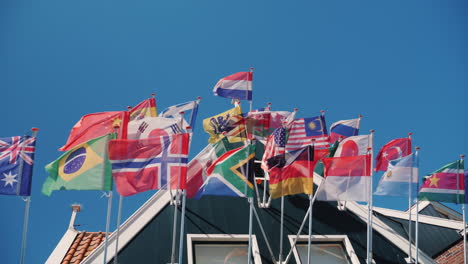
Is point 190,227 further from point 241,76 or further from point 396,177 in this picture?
point 241,76

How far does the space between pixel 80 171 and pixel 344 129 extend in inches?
519

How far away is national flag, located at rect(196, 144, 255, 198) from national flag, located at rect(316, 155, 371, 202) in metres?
2.73

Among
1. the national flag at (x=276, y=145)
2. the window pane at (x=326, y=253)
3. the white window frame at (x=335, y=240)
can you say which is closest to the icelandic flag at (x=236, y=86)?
the national flag at (x=276, y=145)

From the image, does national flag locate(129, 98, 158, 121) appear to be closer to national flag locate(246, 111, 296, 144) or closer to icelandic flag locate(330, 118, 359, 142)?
national flag locate(246, 111, 296, 144)

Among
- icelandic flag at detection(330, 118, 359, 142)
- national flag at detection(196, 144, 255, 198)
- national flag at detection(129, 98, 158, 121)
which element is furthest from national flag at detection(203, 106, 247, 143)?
icelandic flag at detection(330, 118, 359, 142)

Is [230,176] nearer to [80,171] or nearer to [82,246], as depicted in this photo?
[80,171]

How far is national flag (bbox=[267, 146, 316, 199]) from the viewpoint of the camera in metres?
18.7

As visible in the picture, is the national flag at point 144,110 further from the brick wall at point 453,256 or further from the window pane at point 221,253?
the brick wall at point 453,256

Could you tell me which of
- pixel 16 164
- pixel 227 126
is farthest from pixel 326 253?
pixel 16 164

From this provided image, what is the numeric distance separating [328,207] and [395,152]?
417 cm

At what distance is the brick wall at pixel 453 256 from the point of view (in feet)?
83.3

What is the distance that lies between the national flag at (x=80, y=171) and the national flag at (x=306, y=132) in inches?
329

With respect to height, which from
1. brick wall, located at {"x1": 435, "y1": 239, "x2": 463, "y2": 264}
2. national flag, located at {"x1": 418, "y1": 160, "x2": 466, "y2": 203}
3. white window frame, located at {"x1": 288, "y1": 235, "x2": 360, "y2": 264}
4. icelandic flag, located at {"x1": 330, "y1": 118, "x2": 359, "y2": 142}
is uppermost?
icelandic flag, located at {"x1": 330, "y1": 118, "x2": 359, "y2": 142}

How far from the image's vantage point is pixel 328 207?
73.4ft
